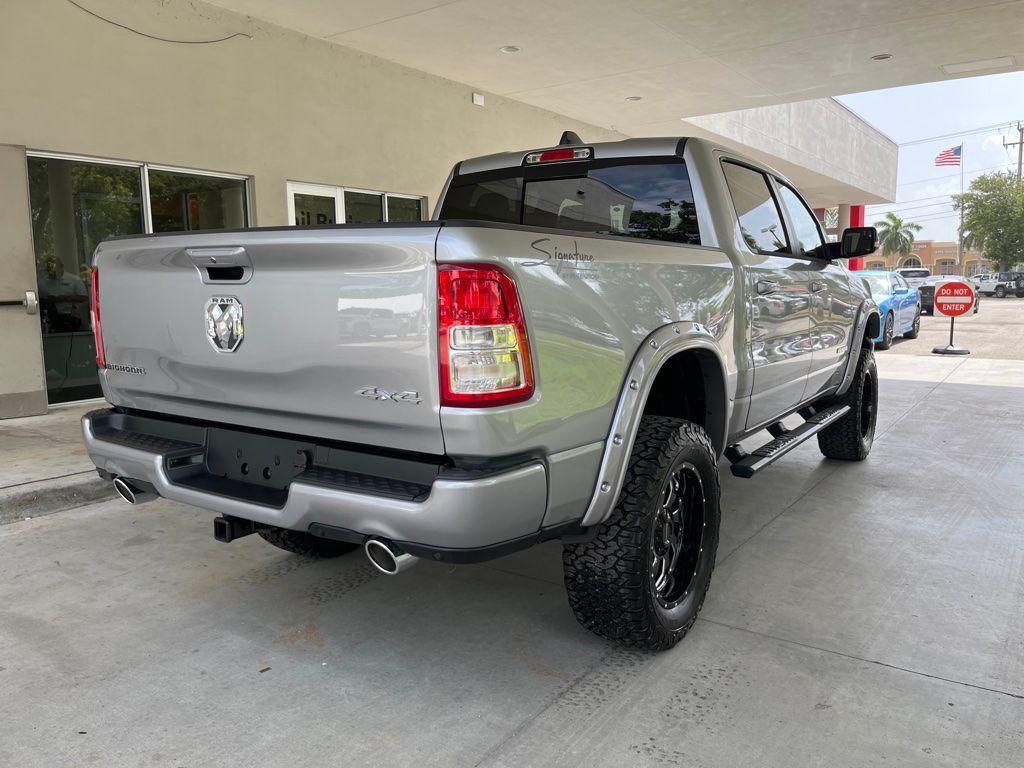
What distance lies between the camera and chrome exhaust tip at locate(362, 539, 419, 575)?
7.81 ft

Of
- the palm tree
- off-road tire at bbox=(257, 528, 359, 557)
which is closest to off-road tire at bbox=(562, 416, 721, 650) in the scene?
off-road tire at bbox=(257, 528, 359, 557)

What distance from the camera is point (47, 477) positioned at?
210 inches

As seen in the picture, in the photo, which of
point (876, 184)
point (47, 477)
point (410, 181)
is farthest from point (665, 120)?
point (876, 184)

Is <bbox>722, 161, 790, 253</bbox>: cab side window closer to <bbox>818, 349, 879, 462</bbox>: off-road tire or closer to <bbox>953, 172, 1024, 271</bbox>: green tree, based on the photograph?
<bbox>818, 349, 879, 462</bbox>: off-road tire

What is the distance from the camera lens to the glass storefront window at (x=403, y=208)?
37.5 ft

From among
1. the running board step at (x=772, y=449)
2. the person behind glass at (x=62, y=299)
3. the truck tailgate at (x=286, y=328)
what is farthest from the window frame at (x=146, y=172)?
the running board step at (x=772, y=449)

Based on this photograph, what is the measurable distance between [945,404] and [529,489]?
8129mm

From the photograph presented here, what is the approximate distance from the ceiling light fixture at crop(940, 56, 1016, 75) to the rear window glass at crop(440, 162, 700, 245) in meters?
10.7

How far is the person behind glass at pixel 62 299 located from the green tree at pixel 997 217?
61.9 meters

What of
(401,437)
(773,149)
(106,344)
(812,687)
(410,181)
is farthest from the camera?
(773,149)

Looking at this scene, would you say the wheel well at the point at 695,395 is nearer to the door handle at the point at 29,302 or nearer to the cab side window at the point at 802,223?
the cab side window at the point at 802,223

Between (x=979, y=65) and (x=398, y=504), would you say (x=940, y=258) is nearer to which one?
(x=979, y=65)

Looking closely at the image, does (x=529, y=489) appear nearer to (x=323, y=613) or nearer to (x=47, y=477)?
(x=323, y=613)
